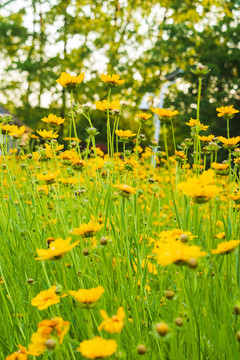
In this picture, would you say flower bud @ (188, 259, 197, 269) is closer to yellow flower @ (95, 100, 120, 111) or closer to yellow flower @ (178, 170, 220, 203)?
yellow flower @ (178, 170, 220, 203)

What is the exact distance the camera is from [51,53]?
43.2 ft

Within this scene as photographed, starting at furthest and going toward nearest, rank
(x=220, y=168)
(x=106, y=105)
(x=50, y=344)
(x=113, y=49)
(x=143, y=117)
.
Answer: (x=113, y=49)
(x=143, y=117)
(x=106, y=105)
(x=220, y=168)
(x=50, y=344)

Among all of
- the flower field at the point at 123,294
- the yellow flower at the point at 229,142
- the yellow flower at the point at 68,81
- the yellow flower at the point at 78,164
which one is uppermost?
the yellow flower at the point at 68,81

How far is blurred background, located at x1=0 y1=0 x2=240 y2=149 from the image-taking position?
35.5ft

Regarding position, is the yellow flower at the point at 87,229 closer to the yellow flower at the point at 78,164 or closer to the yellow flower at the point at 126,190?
the yellow flower at the point at 126,190

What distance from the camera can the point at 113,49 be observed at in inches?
499

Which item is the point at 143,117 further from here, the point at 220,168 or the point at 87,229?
the point at 87,229

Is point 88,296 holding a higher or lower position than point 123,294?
higher

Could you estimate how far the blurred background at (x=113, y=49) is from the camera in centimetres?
1081

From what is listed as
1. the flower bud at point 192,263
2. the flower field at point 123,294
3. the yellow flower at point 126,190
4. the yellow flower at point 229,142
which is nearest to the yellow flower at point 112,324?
the flower field at point 123,294

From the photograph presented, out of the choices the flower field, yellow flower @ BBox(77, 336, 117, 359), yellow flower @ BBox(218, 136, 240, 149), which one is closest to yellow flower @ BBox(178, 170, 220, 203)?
the flower field

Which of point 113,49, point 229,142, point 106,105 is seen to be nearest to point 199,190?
point 229,142

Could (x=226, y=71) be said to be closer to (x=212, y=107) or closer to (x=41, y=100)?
(x=212, y=107)

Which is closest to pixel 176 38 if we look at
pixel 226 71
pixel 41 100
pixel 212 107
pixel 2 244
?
pixel 226 71
